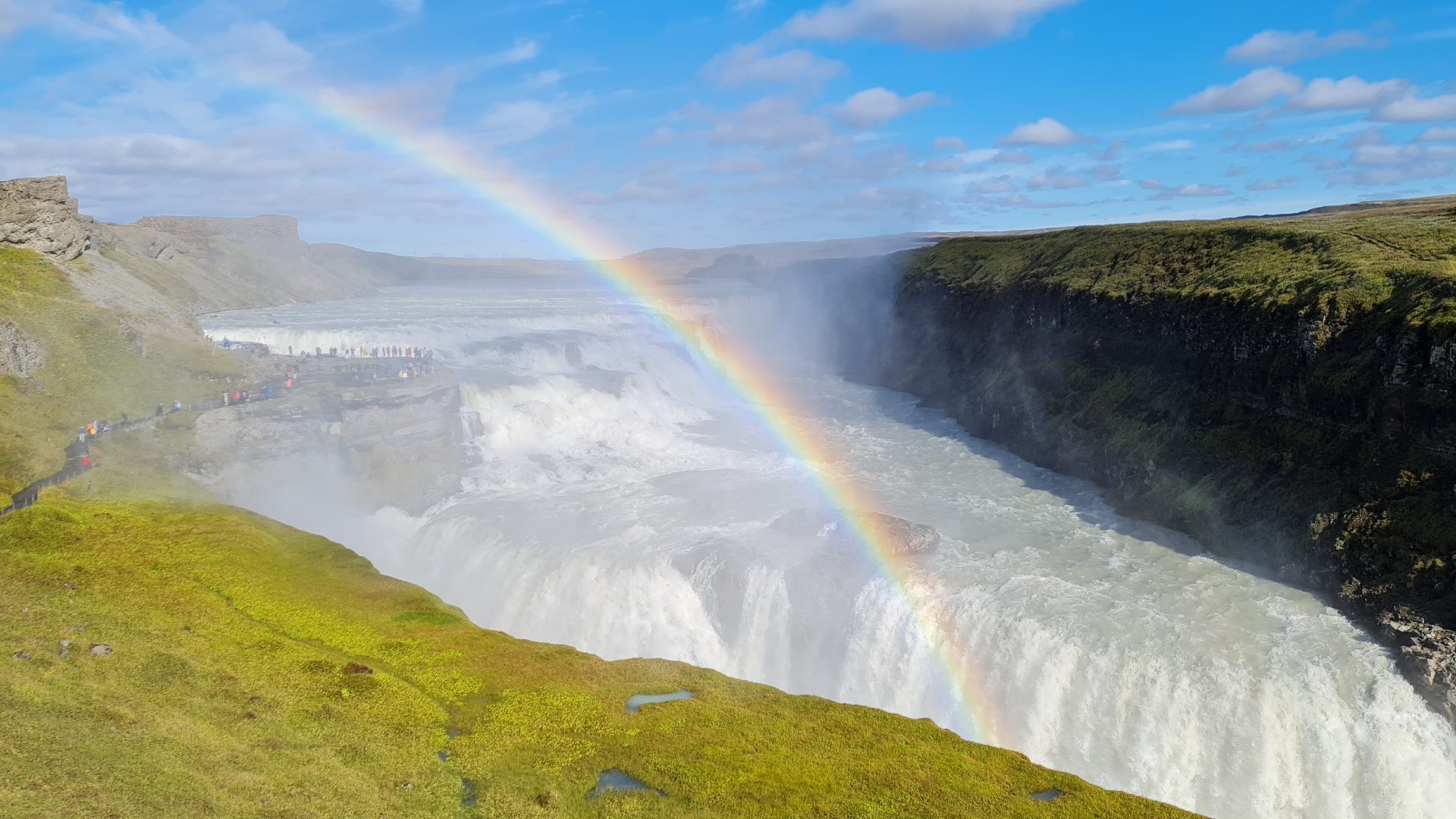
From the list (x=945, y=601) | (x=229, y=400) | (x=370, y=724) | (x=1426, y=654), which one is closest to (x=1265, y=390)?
(x=1426, y=654)

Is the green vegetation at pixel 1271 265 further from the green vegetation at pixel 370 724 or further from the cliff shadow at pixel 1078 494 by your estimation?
the green vegetation at pixel 370 724

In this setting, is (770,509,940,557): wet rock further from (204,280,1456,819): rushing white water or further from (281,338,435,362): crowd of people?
(281,338,435,362): crowd of people

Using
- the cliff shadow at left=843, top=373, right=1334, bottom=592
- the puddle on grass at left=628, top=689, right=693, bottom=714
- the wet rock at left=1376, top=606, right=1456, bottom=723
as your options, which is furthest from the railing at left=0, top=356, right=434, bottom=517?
the wet rock at left=1376, top=606, right=1456, bottom=723

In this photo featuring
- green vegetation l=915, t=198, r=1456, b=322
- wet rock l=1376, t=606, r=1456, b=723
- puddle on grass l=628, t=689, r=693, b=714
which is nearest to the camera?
puddle on grass l=628, t=689, r=693, b=714

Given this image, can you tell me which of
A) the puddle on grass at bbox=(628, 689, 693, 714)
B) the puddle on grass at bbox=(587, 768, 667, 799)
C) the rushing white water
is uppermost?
the puddle on grass at bbox=(587, 768, 667, 799)

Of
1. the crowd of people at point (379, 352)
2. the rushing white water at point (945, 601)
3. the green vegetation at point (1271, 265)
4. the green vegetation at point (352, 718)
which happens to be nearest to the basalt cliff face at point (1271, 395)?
the green vegetation at point (1271, 265)

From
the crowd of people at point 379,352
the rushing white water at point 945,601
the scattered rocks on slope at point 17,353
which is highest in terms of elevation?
the scattered rocks on slope at point 17,353

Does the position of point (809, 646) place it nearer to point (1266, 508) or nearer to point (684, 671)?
point (684, 671)
